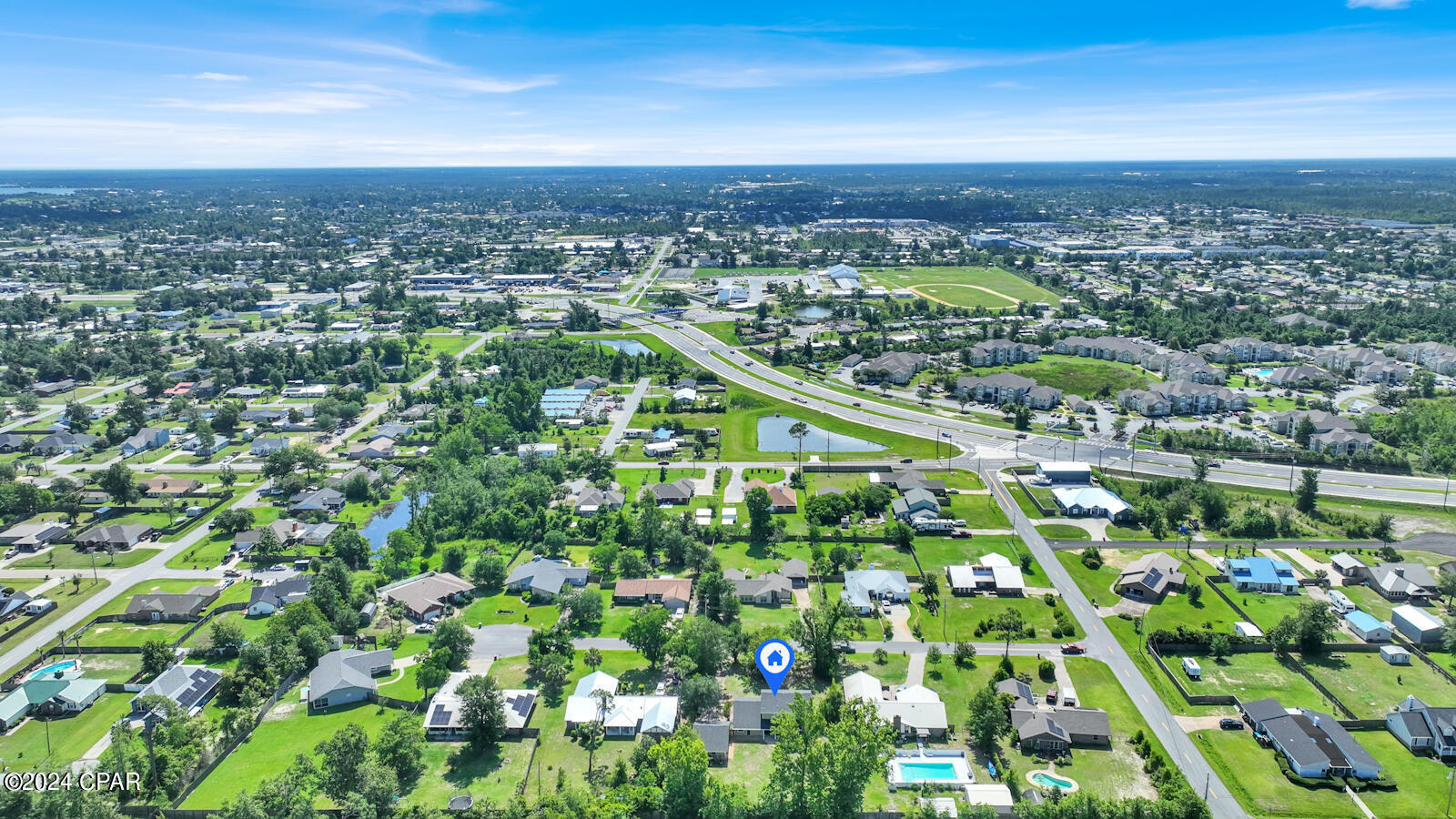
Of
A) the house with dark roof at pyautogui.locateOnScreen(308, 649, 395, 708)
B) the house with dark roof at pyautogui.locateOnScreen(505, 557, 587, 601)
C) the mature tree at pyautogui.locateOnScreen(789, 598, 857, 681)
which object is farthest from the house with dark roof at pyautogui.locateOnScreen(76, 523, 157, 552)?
the mature tree at pyautogui.locateOnScreen(789, 598, 857, 681)

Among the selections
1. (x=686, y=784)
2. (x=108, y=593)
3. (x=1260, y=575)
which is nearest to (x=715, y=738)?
(x=686, y=784)

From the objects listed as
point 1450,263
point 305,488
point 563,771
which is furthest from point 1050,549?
point 1450,263

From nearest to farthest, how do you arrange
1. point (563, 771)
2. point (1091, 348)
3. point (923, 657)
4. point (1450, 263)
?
point (563, 771), point (923, 657), point (1091, 348), point (1450, 263)

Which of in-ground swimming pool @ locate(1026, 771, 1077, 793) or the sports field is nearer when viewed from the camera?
in-ground swimming pool @ locate(1026, 771, 1077, 793)

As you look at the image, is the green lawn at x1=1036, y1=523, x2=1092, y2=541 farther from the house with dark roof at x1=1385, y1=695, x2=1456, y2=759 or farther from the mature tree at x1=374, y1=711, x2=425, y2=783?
the mature tree at x1=374, y1=711, x2=425, y2=783

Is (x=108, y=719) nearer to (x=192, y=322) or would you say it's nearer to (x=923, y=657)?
(x=923, y=657)

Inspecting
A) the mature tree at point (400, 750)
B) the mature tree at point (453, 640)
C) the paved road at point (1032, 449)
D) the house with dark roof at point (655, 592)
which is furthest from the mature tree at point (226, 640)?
the paved road at point (1032, 449)
